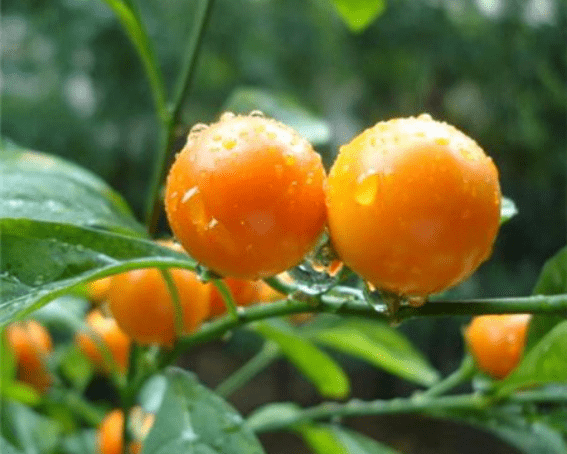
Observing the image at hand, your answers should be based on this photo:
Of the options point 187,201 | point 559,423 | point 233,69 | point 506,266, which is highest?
point 187,201

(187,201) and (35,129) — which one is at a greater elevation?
(187,201)

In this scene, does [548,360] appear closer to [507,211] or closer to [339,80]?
[507,211]

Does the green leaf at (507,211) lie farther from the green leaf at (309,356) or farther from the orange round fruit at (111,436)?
the orange round fruit at (111,436)

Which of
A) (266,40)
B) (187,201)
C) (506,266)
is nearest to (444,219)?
(187,201)

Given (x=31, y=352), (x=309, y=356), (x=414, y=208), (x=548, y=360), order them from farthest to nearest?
(x=31, y=352) < (x=309, y=356) < (x=548, y=360) < (x=414, y=208)

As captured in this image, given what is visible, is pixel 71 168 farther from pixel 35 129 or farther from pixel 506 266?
pixel 506 266

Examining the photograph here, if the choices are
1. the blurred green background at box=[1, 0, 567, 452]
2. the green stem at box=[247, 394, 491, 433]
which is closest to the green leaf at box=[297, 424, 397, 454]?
the green stem at box=[247, 394, 491, 433]

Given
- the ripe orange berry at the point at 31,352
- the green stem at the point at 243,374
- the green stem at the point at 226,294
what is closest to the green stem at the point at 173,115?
→ the green stem at the point at 226,294

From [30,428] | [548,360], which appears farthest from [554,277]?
[30,428]
